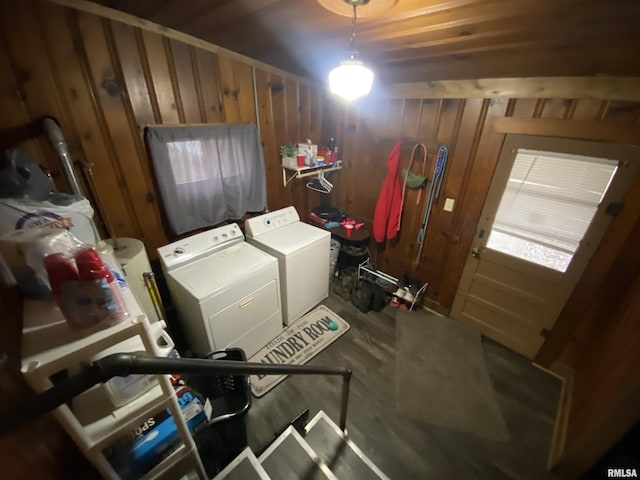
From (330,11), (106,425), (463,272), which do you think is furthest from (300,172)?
(106,425)

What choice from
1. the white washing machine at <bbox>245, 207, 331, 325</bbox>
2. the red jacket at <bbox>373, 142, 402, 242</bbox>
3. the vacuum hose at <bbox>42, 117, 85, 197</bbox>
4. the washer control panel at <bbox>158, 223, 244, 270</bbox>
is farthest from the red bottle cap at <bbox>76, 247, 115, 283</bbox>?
the red jacket at <bbox>373, 142, 402, 242</bbox>

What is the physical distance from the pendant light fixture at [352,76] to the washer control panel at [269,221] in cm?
152

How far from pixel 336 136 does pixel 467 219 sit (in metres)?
1.83

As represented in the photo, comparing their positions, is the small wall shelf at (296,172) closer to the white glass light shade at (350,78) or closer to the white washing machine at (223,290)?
the white washing machine at (223,290)

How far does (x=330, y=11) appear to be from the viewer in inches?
51.3

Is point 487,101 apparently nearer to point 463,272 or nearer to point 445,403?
point 463,272

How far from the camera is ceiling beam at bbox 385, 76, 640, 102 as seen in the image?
1610 mm

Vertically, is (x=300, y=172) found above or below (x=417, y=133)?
below

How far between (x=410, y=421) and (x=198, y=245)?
2.24 meters

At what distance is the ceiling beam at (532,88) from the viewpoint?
5.28 feet

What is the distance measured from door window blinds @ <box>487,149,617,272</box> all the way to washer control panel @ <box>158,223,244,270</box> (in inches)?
97.0

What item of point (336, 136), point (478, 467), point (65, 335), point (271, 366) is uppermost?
point (336, 136)

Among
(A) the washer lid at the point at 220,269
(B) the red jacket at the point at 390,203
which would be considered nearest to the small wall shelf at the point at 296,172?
(B) the red jacket at the point at 390,203

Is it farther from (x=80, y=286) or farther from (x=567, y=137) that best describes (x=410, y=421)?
(x=567, y=137)
